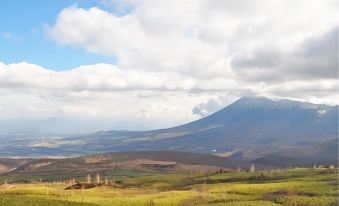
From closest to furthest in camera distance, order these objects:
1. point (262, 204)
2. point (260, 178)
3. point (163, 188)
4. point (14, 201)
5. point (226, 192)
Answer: point (14, 201) < point (262, 204) < point (226, 192) < point (163, 188) < point (260, 178)

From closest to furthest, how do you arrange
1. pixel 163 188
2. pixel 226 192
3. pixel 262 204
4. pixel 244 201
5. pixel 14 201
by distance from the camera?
pixel 14 201 → pixel 262 204 → pixel 244 201 → pixel 226 192 → pixel 163 188

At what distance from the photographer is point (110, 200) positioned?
4966 inches

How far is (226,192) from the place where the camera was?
146125 millimetres

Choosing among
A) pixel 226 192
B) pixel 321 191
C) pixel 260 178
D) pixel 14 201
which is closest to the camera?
pixel 14 201

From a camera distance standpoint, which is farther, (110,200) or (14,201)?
(110,200)

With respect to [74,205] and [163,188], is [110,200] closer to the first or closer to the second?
[74,205]

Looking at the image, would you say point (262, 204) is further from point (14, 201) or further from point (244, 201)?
point (14, 201)

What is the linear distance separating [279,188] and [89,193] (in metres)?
59.3

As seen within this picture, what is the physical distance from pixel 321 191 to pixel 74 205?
225 ft

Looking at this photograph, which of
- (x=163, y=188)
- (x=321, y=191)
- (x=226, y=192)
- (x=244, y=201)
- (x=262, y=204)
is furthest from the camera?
(x=163, y=188)

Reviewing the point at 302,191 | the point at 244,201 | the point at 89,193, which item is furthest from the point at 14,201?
the point at 302,191

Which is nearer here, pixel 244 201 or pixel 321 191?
pixel 244 201

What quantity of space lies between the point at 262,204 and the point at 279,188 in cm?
3144

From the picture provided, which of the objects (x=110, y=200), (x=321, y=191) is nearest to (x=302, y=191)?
(x=321, y=191)
